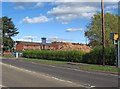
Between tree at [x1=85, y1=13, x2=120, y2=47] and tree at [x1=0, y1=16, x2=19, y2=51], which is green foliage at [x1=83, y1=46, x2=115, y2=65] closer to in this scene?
tree at [x1=85, y1=13, x2=120, y2=47]

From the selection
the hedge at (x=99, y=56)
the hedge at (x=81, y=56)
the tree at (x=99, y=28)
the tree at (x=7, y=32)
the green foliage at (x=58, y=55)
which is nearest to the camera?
the hedge at (x=99, y=56)

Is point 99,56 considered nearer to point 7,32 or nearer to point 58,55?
point 58,55

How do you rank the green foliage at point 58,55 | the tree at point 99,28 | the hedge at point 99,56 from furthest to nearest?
the tree at point 99,28 → the green foliage at point 58,55 → the hedge at point 99,56


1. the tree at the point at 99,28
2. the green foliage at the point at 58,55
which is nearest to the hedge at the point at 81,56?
the green foliage at the point at 58,55

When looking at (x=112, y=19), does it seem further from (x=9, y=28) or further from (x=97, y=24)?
(x=9, y=28)

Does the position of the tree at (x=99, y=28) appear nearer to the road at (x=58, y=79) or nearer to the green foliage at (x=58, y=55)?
the green foliage at (x=58, y=55)

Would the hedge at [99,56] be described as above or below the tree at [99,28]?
below

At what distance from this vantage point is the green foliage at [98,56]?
45.1 m

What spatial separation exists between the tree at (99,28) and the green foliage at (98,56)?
110 feet

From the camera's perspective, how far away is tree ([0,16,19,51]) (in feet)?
417

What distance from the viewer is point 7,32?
136 m

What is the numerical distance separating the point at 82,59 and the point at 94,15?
39.2 m

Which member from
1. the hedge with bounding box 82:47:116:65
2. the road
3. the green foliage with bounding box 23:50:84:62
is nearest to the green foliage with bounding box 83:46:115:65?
the hedge with bounding box 82:47:116:65

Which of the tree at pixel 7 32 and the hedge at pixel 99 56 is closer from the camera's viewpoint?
the hedge at pixel 99 56
